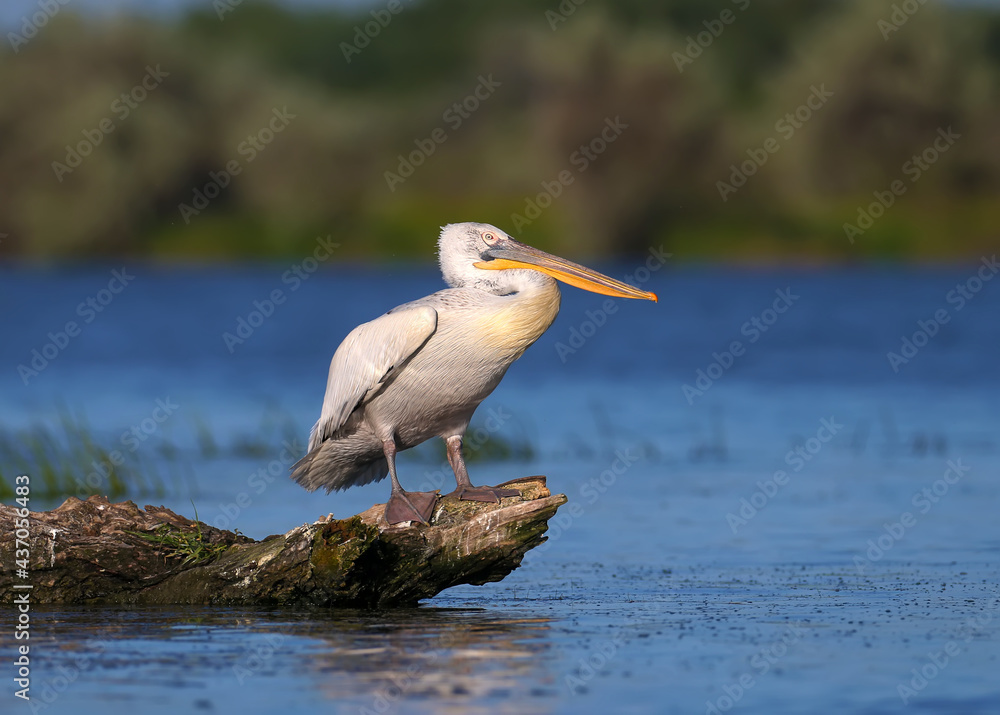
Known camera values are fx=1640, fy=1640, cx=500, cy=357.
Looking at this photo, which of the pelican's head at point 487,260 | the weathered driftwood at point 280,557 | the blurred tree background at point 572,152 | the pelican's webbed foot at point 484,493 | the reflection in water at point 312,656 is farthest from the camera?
the blurred tree background at point 572,152

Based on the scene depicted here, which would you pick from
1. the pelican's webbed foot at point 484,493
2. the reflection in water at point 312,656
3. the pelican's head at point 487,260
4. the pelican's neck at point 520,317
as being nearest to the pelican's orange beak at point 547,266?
the pelican's head at point 487,260

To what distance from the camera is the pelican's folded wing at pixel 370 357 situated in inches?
288

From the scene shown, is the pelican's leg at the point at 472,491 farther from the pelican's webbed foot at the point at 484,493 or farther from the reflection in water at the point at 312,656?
the reflection in water at the point at 312,656

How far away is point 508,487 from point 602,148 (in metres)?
38.7

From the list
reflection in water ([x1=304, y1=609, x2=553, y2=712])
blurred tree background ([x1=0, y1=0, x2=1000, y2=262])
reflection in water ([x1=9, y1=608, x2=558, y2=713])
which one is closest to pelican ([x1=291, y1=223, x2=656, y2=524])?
reflection in water ([x1=304, y1=609, x2=553, y2=712])

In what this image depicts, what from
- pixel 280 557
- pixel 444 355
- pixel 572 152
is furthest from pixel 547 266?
pixel 572 152

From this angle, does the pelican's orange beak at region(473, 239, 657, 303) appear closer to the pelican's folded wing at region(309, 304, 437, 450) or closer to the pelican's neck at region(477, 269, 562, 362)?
the pelican's neck at region(477, 269, 562, 362)

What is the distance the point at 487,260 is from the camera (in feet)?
25.4

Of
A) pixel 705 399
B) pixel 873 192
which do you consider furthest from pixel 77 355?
pixel 873 192

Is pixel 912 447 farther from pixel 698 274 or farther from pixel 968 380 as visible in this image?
pixel 698 274

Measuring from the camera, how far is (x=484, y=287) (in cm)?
765

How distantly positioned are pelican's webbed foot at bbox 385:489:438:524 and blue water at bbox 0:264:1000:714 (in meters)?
0.45

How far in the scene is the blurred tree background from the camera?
149ft

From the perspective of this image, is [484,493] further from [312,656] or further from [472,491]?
[312,656]
